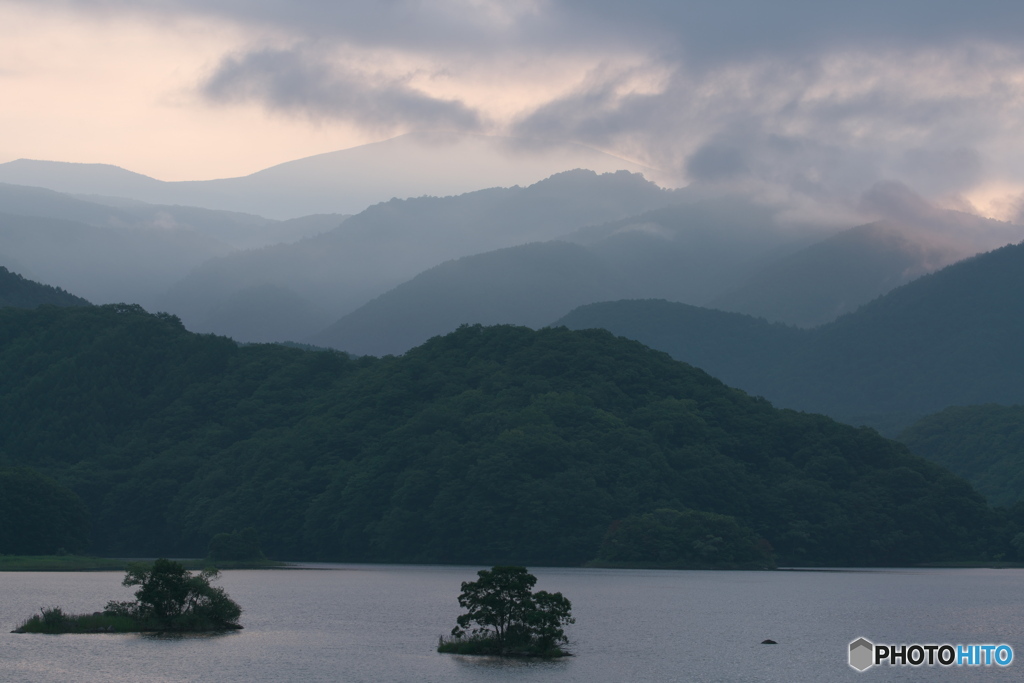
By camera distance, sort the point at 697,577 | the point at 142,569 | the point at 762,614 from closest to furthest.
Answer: the point at 142,569 → the point at 762,614 → the point at 697,577

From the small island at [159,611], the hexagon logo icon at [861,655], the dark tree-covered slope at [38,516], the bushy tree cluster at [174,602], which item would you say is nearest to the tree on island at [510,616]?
the bushy tree cluster at [174,602]

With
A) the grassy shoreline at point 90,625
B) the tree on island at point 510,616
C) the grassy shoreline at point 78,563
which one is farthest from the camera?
the grassy shoreline at point 78,563

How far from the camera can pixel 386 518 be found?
19725 centimetres

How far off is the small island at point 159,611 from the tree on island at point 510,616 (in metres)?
19.1

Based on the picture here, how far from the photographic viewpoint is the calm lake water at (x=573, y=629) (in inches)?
3103

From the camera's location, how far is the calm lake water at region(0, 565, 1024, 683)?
78.8 meters

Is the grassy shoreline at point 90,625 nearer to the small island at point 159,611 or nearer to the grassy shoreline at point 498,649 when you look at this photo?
the small island at point 159,611

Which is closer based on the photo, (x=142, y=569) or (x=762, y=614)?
(x=142, y=569)

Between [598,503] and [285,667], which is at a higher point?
[598,503]

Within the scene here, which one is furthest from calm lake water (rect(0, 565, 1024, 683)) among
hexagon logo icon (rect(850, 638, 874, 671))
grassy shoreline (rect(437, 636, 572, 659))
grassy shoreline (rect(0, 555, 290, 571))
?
grassy shoreline (rect(0, 555, 290, 571))

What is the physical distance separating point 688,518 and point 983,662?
104m

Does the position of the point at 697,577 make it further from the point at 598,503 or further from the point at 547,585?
the point at 547,585

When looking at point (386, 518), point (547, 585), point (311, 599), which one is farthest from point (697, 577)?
point (311, 599)

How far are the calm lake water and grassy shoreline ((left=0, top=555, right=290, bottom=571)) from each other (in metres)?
6.14
